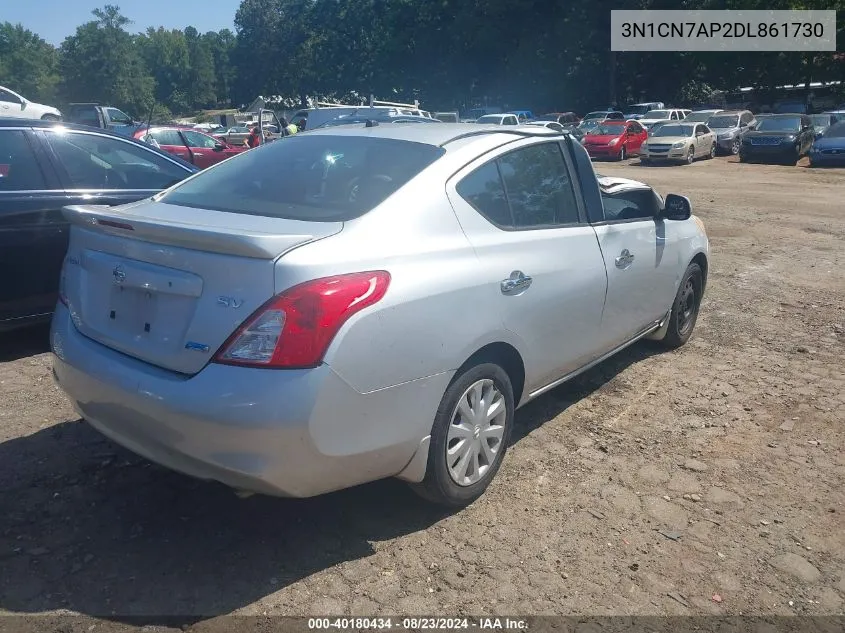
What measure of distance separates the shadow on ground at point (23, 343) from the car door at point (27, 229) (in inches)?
14.5

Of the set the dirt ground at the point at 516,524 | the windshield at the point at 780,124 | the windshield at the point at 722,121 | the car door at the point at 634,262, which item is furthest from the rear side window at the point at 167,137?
the windshield at the point at 722,121

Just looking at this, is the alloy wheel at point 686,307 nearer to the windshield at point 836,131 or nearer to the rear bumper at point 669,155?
the rear bumper at point 669,155

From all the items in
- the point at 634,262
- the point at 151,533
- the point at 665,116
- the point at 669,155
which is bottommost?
the point at 151,533

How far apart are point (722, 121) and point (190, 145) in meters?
22.4

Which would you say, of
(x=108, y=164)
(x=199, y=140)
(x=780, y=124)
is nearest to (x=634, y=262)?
(x=108, y=164)

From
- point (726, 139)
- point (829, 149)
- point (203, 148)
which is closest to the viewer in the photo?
point (203, 148)

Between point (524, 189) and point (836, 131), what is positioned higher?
point (524, 189)

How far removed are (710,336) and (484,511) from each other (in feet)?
11.6

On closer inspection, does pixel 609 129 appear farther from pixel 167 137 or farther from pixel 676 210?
pixel 676 210

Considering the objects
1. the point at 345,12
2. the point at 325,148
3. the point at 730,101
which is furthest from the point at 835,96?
the point at 325,148

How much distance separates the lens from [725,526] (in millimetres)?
3473

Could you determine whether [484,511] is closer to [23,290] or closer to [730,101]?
[23,290]

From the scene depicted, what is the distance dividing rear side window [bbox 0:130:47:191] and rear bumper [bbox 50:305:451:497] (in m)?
2.79

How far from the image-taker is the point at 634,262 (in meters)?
4.66
